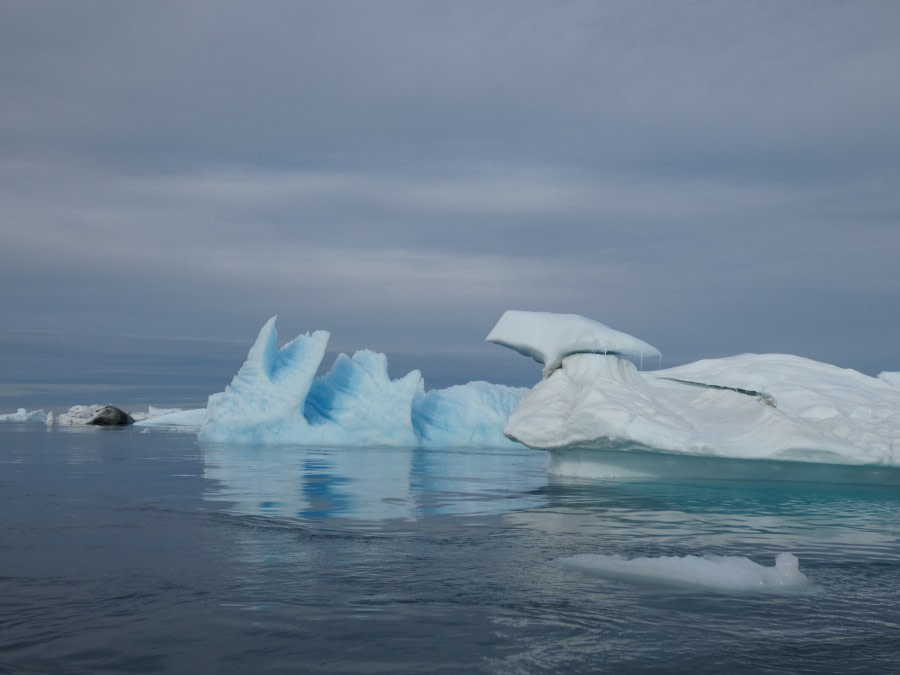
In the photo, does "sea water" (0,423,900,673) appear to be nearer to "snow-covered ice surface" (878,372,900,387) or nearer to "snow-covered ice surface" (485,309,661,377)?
"snow-covered ice surface" (485,309,661,377)

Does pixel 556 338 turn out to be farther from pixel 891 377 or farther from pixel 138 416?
pixel 138 416

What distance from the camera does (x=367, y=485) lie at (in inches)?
651

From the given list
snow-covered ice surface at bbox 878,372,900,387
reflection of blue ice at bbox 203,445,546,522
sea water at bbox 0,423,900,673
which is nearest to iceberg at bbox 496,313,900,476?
reflection of blue ice at bbox 203,445,546,522

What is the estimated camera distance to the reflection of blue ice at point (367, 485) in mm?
12266

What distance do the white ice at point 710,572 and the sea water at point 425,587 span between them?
58mm

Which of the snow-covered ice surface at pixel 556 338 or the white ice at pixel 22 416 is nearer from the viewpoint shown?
the snow-covered ice surface at pixel 556 338

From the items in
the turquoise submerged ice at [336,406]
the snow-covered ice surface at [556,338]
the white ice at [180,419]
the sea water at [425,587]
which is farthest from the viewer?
the white ice at [180,419]

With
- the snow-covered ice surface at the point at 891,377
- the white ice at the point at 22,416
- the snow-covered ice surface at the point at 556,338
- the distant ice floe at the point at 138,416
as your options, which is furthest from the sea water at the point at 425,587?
the white ice at the point at 22,416

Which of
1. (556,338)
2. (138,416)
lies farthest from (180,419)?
(556,338)

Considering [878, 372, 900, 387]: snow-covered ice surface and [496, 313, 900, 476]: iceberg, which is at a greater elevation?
[878, 372, 900, 387]: snow-covered ice surface

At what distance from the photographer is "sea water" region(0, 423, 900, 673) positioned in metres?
5.02

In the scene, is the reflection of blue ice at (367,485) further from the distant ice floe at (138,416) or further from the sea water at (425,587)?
the distant ice floe at (138,416)

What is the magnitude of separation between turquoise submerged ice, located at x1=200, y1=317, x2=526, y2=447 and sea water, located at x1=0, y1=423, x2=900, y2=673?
17913 mm

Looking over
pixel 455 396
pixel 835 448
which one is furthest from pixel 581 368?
pixel 455 396
